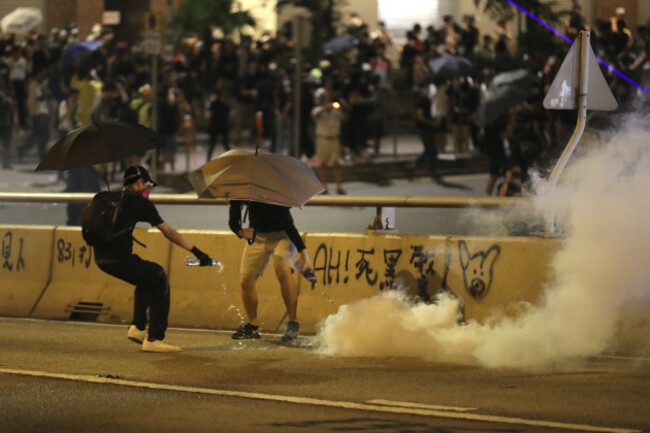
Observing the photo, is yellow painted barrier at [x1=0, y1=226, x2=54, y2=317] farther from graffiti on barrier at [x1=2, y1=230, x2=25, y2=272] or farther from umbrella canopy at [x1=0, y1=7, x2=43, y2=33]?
umbrella canopy at [x1=0, y1=7, x2=43, y2=33]

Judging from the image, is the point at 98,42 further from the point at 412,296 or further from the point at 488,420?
the point at 488,420

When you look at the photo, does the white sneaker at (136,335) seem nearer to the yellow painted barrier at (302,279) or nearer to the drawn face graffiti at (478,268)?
the yellow painted barrier at (302,279)

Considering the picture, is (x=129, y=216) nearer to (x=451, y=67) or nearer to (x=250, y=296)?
(x=250, y=296)

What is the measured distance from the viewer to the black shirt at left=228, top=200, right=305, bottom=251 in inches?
429

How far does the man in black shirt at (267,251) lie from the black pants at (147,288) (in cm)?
77

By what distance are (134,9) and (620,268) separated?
104 ft

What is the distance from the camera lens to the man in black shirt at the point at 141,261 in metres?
10.3

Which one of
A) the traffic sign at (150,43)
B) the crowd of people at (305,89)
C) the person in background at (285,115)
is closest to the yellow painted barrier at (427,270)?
the traffic sign at (150,43)

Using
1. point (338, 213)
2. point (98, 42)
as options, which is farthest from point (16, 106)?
point (338, 213)

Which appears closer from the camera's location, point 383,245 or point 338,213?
point 383,245

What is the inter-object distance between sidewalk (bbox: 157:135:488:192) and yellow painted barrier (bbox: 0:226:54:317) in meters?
10.6

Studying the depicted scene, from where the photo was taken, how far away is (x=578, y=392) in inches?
338

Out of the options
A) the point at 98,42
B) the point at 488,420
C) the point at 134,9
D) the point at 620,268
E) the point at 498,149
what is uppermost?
the point at 134,9

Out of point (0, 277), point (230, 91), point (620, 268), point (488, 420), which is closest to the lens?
point (488, 420)
